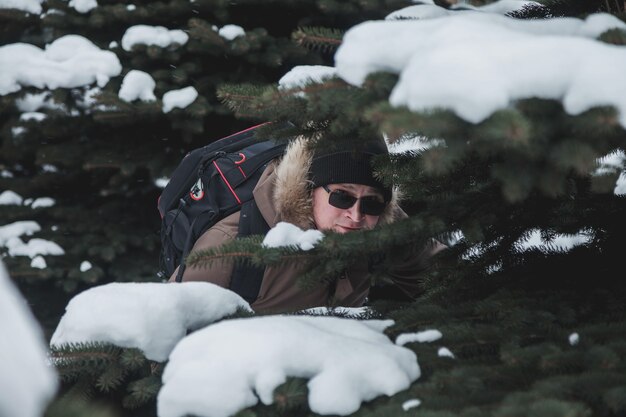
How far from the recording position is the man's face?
3.80 m

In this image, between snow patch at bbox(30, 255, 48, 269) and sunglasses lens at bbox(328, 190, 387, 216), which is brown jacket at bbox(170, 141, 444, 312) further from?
snow patch at bbox(30, 255, 48, 269)

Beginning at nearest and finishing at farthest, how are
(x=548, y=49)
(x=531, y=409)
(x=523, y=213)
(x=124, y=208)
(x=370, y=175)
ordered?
(x=531, y=409)
(x=548, y=49)
(x=523, y=213)
(x=370, y=175)
(x=124, y=208)

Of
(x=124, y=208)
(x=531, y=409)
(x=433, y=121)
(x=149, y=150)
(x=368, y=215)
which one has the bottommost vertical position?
(x=124, y=208)

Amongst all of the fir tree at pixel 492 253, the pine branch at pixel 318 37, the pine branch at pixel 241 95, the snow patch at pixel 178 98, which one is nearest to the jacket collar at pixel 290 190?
the fir tree at pixel 492 253

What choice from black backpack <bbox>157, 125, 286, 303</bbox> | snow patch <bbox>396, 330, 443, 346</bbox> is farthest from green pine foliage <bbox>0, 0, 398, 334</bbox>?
snow patch <bbox>396, 330, 443, 346</bbox>

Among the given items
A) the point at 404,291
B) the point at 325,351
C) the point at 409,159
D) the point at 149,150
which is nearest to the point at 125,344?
the point at 325,351

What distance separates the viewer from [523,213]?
2.63 meters

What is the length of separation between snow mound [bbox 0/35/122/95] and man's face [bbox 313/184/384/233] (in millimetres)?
2919

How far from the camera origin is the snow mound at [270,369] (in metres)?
1.85

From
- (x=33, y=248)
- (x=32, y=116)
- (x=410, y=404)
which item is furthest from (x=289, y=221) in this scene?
(x=32, y=116)

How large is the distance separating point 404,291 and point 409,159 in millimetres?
1857

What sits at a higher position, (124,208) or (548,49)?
(548,49)

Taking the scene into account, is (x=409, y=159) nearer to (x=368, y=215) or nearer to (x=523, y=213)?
(x=523, y=213)

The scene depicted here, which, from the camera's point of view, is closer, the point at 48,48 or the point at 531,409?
the point at 531,409
